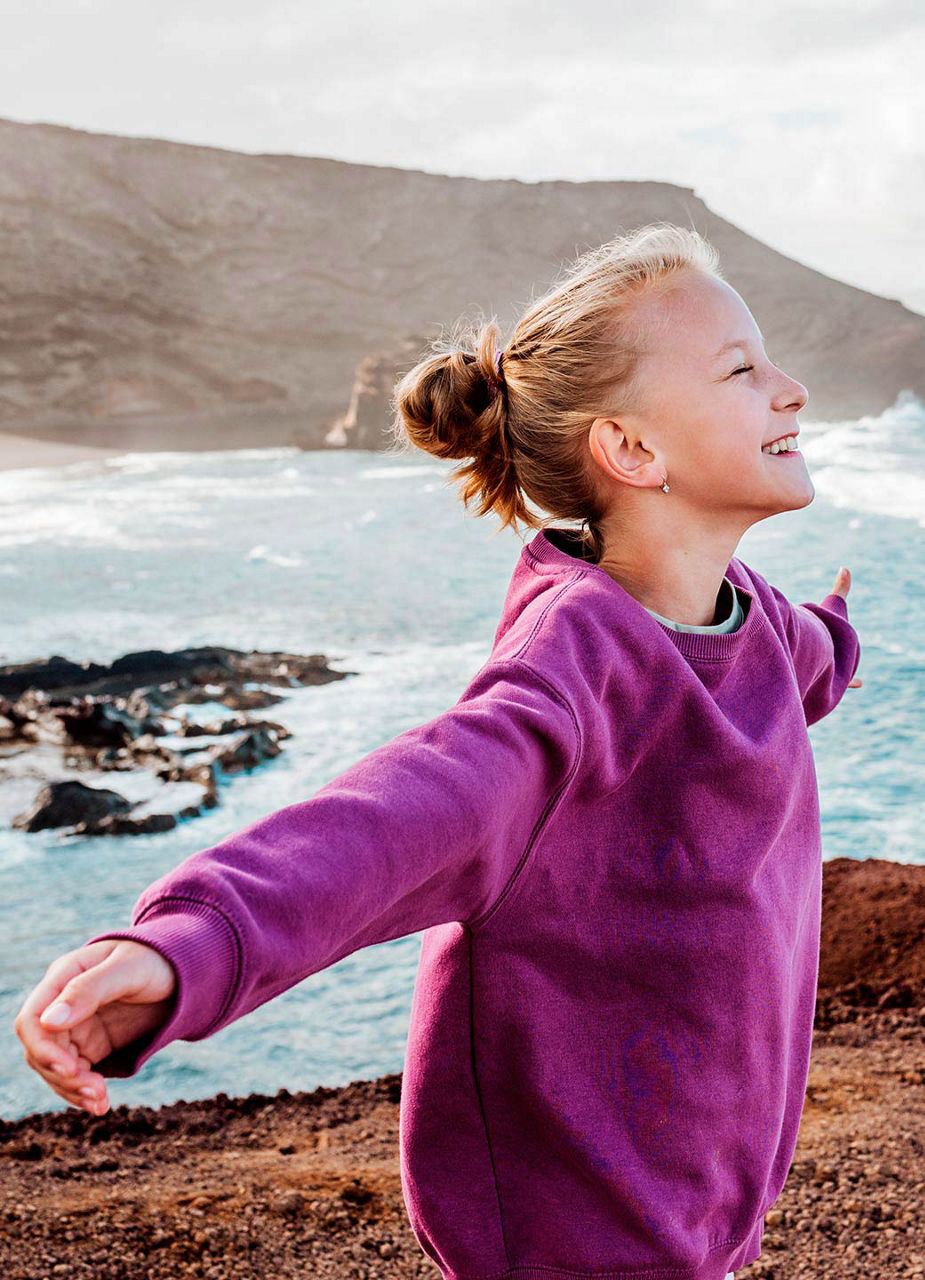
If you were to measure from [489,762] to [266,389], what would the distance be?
52423 mm

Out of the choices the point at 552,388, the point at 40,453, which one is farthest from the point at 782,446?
the point at 40,453

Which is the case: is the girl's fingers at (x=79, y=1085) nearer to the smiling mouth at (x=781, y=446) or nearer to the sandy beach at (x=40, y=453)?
the smiling mouth at (x=781, y=446)

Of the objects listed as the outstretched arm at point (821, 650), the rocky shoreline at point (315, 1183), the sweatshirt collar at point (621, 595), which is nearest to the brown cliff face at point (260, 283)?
the rocky shoreline at point (315, 1183)

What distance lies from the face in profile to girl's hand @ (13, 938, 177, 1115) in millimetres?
699

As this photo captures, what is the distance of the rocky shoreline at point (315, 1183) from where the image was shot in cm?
228

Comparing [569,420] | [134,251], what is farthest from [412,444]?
[134,251]

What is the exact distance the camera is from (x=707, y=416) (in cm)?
117

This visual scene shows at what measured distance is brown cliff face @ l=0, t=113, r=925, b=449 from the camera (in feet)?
156

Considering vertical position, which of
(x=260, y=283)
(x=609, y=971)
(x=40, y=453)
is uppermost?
(x=260, y=283)

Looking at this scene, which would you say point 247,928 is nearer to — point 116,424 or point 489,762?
point 489,762

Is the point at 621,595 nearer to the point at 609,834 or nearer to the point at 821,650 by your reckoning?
the point at 609,834

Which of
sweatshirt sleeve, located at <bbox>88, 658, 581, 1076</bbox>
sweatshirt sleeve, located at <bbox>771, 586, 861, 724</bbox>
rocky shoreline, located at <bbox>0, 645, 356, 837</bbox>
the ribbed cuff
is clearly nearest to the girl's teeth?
sweatshirt sleeve, located at <bbox>771, 586, 861, 724</bbox>

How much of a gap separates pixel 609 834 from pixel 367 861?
1.11 ft

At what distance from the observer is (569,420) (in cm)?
123
